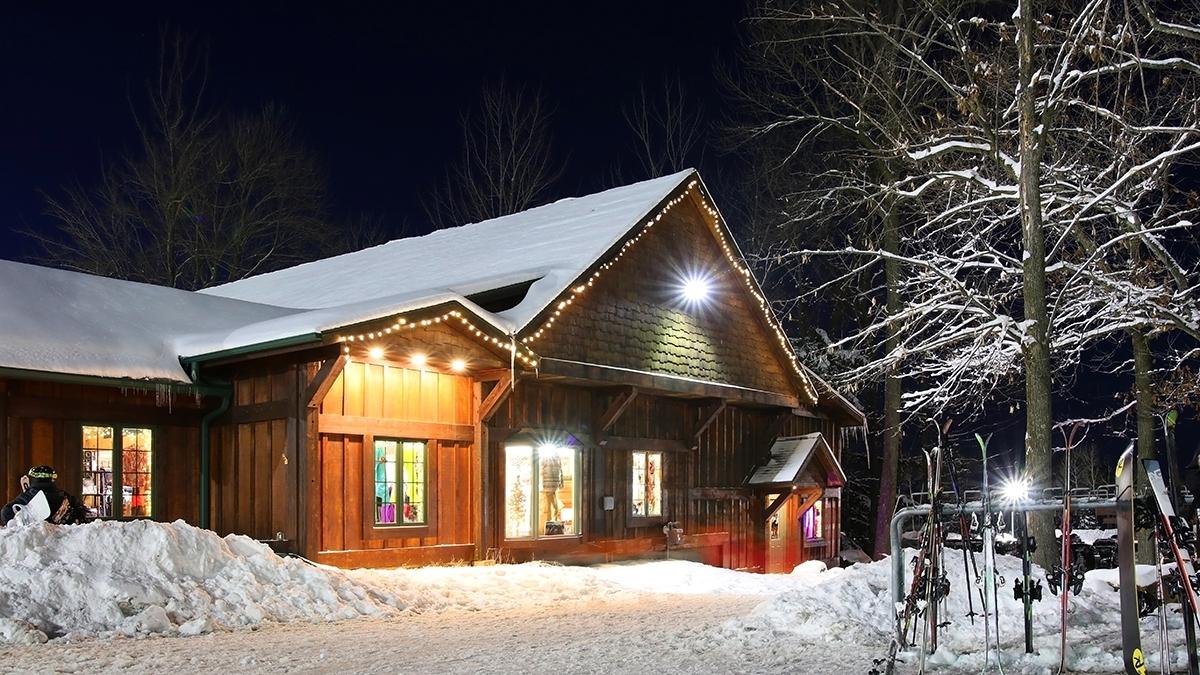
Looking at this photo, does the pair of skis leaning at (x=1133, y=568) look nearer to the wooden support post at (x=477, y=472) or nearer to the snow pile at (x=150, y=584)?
the snow pile at (x=150, y=584)

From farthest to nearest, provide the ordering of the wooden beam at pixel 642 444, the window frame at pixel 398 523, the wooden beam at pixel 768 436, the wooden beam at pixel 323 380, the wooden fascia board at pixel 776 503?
the wooden beam at pixel 768 436
the wooden fascia board at pixel 776 503
the wooden beam at pixel 642 444
the window frame at pixel 398 523
the wooden beam at pixel 323 380

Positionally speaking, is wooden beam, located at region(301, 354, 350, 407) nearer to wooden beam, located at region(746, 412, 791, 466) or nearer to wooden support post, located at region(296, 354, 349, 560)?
wooden support post, located at region(296, 354, 349, 560)

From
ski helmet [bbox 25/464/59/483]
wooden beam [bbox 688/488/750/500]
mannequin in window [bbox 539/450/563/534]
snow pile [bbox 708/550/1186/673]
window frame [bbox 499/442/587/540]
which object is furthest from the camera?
wooden beam [bbox 688/488/750/500]

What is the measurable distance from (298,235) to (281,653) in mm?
31426

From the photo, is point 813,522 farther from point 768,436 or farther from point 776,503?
point 768,436

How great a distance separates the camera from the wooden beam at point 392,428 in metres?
15.3

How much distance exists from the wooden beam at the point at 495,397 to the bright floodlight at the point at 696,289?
5046 mm

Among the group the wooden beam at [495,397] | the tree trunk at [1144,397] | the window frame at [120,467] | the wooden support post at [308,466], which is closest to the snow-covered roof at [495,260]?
the wooden beam at [495,397]

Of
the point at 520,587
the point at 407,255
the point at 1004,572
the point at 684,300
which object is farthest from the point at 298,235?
the point at 1004,572

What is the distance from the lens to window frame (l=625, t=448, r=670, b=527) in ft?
65.8

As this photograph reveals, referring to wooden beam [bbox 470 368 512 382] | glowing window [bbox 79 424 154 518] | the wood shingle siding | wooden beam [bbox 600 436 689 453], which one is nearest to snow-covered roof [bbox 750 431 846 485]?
the wood shingle siding

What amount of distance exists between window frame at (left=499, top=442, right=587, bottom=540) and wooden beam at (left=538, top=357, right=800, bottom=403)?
1311 millimetres

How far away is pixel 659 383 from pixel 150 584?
10.2 m

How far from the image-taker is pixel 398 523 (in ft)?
53.4
